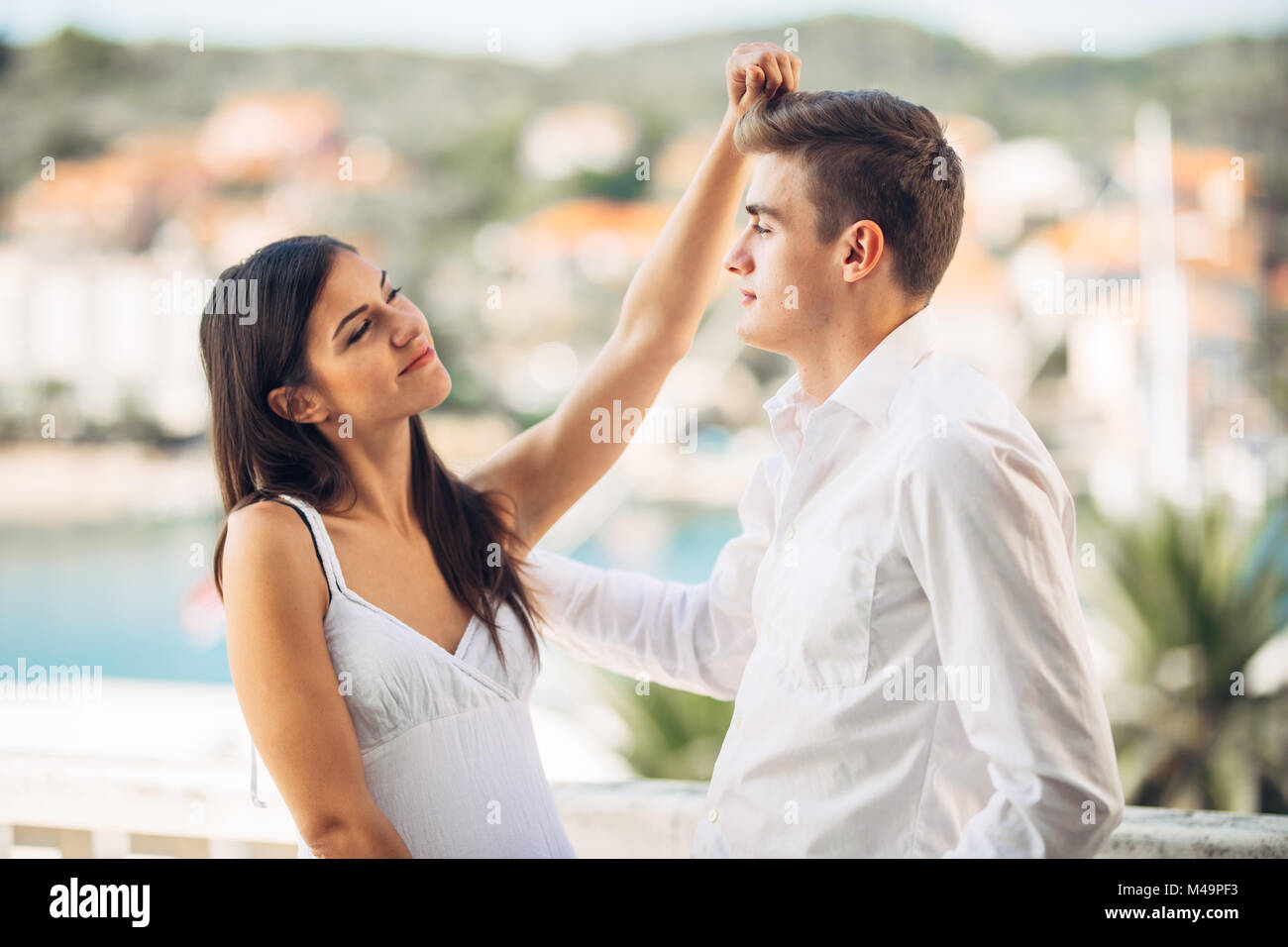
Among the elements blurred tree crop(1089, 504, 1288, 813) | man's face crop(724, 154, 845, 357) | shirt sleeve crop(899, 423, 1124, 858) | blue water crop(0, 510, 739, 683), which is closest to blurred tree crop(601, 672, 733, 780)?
blurred tree crop(1089, 504, 1288, 813)

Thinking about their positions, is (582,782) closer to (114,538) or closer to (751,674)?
(751,674)

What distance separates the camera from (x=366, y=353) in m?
1.60

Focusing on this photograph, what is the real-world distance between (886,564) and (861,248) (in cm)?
43

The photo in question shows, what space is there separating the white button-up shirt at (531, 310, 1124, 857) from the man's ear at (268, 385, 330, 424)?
643 millimetres

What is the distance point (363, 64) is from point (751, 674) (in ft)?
75.3

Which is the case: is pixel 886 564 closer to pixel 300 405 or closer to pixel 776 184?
pixel 776 184

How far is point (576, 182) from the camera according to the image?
20.2 metres

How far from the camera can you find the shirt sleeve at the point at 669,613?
173 centimetres

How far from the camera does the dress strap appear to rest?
1479mm

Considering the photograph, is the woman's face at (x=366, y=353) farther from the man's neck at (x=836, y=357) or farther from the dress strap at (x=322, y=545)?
the man's neck at (x=836, y=357)

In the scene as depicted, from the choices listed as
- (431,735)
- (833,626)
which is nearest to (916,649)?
(833,626)

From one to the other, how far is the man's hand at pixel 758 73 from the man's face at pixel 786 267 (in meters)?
0.14

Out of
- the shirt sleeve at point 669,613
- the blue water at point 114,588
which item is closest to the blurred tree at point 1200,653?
the shirt sleeve at point 669,613
